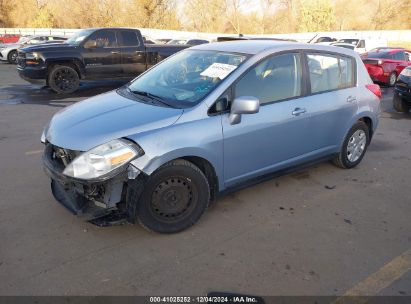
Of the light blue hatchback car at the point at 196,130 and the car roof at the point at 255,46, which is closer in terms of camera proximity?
the light blue hatchback car at the point at 196,130

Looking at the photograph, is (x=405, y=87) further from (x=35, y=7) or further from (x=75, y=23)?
(x=35, y=7)

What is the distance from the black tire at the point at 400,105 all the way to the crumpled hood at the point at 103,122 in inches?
295

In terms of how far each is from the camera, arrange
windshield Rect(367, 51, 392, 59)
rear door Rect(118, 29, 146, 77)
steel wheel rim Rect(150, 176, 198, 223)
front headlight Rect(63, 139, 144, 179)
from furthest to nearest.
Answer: windshield Rect(367, 51, 392, 59)
rear door Rect(118, 29, 146, 77)
steel wheel rim Rect(150, 176, 198, 223)
front headlight Rect(63, 139, 144, 179)

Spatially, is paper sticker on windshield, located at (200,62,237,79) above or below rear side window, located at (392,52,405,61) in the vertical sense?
above

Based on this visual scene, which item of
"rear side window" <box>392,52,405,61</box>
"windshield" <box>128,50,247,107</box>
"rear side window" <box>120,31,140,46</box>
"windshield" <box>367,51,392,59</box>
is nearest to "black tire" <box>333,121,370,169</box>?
"windshield" <box>128,50,247,107</box>

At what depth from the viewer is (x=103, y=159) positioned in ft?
10.0

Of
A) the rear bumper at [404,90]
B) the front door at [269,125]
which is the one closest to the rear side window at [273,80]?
the front door at [269,125]

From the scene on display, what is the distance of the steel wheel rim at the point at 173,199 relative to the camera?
3328mm

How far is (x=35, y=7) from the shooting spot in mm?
53594

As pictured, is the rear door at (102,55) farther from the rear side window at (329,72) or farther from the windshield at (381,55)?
the windshield at (381,55)

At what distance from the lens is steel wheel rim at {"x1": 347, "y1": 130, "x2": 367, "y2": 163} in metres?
5.11

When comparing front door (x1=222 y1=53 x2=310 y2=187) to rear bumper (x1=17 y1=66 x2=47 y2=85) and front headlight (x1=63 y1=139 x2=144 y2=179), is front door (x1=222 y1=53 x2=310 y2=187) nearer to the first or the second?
front headlight (x1=63 y1=139 x2=144 y2=179)

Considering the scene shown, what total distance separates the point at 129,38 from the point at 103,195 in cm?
918

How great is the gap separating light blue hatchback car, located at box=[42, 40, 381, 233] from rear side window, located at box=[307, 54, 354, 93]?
1cm
